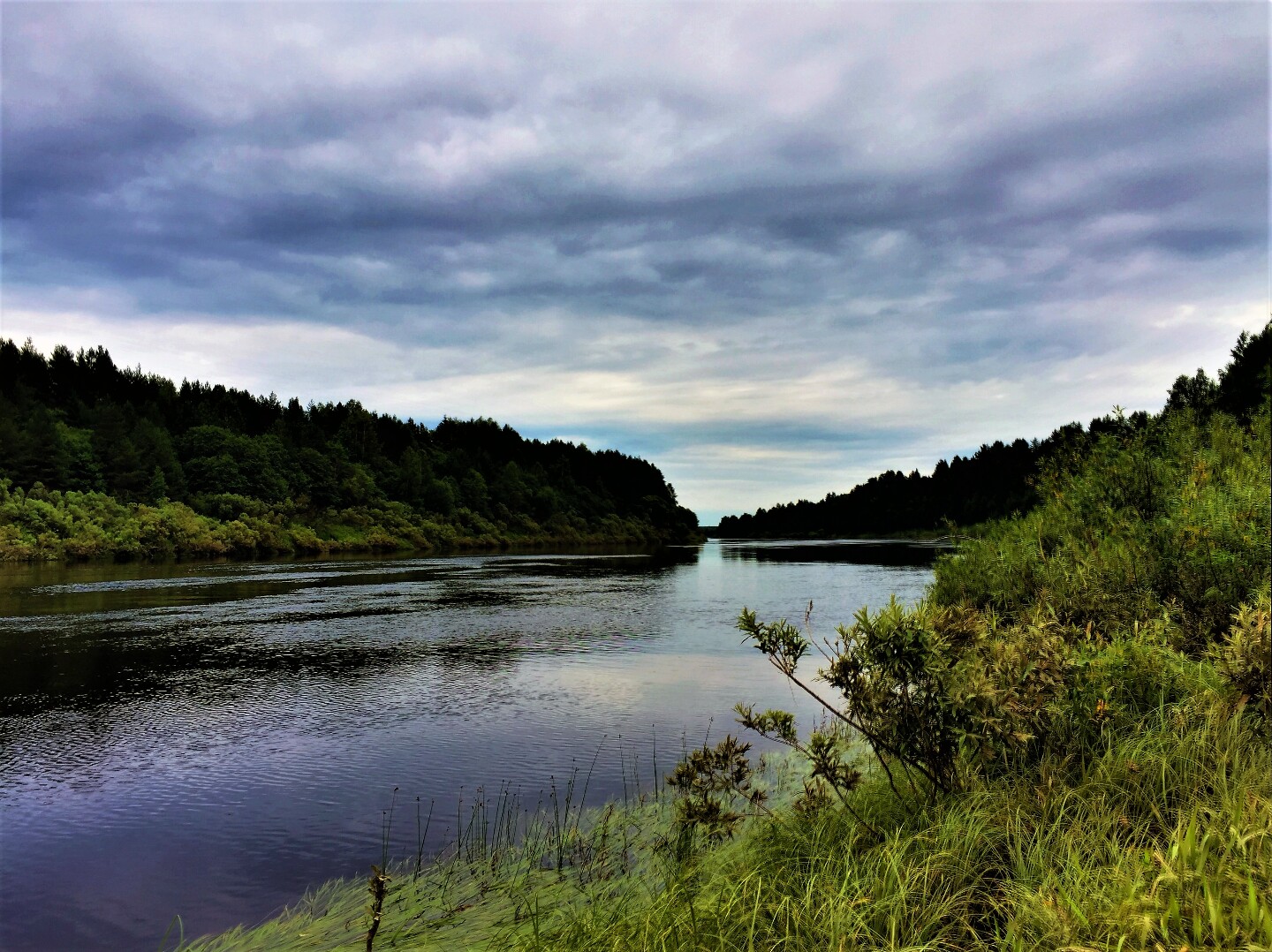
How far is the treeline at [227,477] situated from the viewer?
264 ft

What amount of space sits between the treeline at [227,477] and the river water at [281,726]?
45.0m

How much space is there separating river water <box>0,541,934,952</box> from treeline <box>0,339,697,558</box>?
44965mm

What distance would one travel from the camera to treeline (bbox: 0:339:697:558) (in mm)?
80438

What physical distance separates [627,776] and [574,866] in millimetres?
3811

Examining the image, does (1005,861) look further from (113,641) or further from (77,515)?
(77,515)

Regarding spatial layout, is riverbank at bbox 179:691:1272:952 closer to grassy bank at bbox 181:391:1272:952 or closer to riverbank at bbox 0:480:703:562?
grassy bank at bbox 181:391:1272:952

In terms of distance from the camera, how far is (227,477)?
104 m

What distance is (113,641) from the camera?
27.2 meters

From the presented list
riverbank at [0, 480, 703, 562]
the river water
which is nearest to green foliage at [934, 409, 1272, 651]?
the river water

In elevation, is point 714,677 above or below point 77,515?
below

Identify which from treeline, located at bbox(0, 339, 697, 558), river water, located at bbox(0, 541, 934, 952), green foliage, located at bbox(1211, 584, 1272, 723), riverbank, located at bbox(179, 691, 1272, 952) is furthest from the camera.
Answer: treeline, located at bbox(0, 339, 697, 558)

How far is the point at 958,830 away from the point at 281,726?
15009mm

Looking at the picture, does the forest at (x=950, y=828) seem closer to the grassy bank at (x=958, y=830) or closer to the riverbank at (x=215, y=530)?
the grassy bank at (x=958, y=830)

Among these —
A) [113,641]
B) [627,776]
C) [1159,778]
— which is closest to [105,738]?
[627,776]
